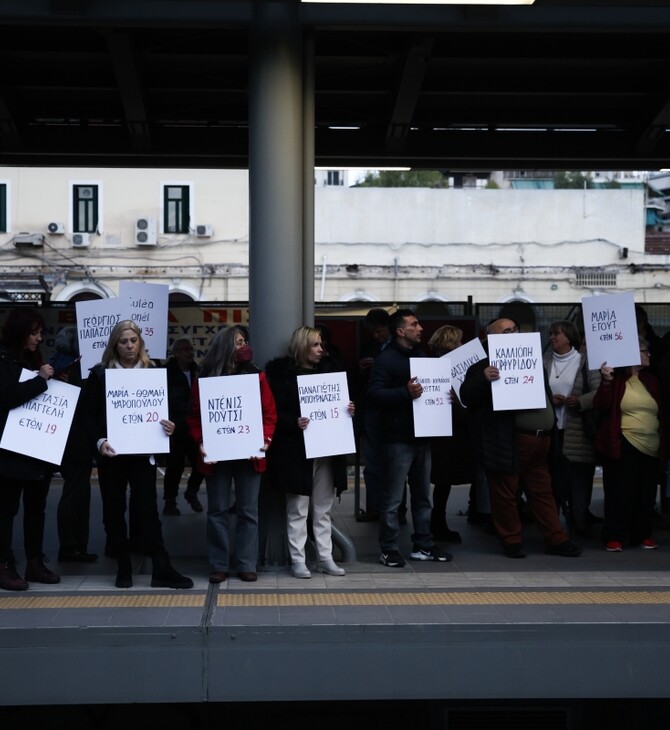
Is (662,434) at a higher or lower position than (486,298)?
lower

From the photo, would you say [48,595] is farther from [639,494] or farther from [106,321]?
[639,494]

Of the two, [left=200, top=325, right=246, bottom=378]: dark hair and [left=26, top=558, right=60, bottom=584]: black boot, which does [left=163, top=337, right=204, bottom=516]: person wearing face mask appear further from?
[left=26, top=558, right=60, bottom=584]: black boot

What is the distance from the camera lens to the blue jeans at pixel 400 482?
805 centimetres

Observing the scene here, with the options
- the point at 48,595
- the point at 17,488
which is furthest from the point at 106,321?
the point at 48,595

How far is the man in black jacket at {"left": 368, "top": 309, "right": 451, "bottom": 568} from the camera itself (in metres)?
8.01

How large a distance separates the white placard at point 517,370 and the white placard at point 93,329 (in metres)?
2.87

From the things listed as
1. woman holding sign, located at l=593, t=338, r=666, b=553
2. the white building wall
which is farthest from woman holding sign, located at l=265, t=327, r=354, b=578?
the white building wall

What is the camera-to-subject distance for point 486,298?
4322cm

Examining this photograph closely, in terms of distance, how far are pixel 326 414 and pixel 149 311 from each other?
1933 millimetres

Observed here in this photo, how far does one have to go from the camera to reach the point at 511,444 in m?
8.20

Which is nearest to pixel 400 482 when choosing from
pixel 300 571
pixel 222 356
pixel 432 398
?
pixel 432 398

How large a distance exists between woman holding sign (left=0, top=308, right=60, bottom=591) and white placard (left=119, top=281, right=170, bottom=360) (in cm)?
123

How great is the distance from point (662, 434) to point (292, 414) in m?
2.99

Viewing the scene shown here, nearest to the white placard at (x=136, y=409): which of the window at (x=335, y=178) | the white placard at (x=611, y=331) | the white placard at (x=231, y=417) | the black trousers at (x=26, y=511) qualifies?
the white placard at (x=231, y=417)
